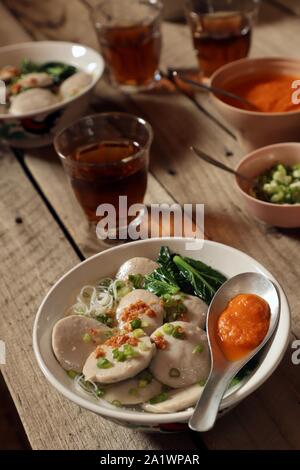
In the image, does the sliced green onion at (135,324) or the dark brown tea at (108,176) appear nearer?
the sliced green onion at (135,324)

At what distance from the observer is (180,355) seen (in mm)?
843

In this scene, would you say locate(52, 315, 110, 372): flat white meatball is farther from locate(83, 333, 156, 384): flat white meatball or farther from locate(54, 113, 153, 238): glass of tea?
locate(54, 113, 153, 238): glass of tea

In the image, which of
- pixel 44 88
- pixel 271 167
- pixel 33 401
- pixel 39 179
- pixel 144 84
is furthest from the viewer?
pixel 144 84

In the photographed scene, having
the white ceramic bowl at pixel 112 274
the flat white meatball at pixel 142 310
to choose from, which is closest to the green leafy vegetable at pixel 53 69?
the white ceramic bowl at pixel 112 274

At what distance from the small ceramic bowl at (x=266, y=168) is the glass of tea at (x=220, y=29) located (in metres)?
0.46

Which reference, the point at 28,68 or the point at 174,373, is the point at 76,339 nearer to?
the point at 174,373

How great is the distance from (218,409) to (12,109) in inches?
38.2

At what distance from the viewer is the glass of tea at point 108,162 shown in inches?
46.7

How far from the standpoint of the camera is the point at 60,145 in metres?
1.28

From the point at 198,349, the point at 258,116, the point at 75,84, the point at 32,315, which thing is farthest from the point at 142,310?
the point at 75,84

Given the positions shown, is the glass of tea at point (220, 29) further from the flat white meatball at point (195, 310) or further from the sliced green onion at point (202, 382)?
the sliced green onion at point (202, 382)

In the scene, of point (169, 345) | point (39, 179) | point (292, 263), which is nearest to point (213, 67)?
point (39, 179)
